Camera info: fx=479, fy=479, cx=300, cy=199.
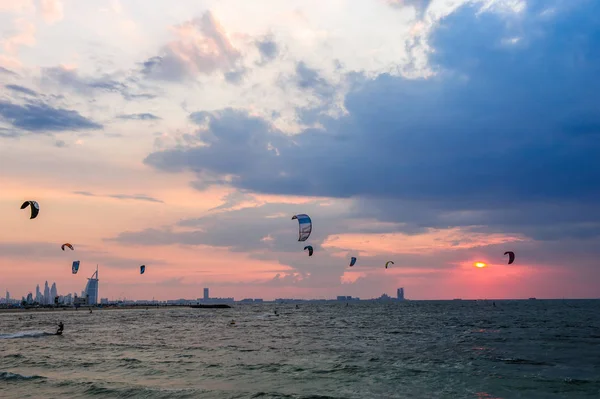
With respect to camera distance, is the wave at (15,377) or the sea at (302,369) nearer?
the sea at (302,369)

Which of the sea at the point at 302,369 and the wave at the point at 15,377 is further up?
the wave at the point at 15,377

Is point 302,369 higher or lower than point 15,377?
lower

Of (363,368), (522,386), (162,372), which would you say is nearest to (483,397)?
(522,386)

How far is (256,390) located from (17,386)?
39.4 feet

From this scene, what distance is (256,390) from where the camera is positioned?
74.7 feet

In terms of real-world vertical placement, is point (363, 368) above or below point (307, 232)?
below

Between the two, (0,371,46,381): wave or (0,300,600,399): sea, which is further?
(0,371,46,381): wave

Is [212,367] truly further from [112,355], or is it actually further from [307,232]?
[307,232]

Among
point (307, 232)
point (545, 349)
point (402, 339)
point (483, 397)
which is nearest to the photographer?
point (483, 397)

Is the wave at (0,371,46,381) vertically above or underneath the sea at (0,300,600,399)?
above

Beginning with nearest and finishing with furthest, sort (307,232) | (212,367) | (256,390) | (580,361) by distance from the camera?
(256,390)
(212,367)
(580,361)
(307,232)

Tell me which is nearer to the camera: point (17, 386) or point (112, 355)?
point (17, 386)

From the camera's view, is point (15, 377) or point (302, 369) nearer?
point (15, 377)

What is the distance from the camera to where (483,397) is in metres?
21.2
